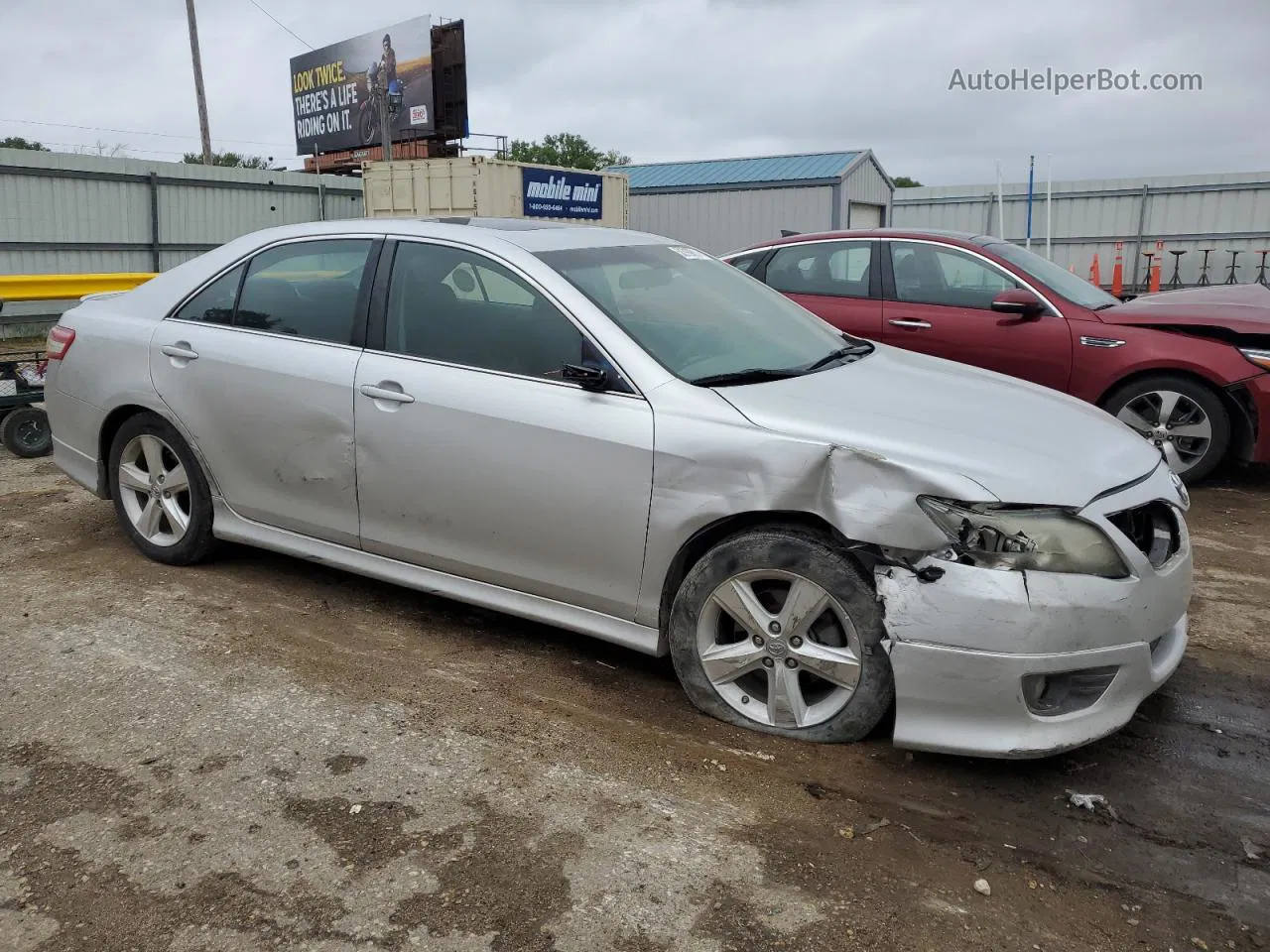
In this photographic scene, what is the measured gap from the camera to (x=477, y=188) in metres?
20.4

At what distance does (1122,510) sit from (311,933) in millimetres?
2482

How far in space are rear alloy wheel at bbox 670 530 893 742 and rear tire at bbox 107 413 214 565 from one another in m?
2.45

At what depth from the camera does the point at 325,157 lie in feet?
125

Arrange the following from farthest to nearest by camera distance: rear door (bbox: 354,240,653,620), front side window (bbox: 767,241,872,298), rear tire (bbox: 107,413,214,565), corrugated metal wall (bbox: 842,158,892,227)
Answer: corrugated metal wall (bbox: 842,158,892,227)
front side window (bbox: 767,241,872,298)
rear tire (bbox: 107,413,214,565)
rear door (bbox: 354,240,653,620)

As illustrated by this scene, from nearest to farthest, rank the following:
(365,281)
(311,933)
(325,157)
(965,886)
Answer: (311,933) < (965,886) < (365,281) < (325,157)

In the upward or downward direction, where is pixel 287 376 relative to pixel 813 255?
downward

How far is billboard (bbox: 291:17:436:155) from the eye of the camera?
32062 mm

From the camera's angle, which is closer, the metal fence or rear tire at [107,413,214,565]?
rear tire at [107,413,214,565]

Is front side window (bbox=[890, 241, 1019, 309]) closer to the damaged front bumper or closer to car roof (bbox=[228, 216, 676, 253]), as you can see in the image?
car roof (bbox=[228, 216, 676, 253])

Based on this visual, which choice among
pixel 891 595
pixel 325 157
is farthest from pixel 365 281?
pixel 325 157

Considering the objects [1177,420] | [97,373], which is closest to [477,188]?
[1177,420]

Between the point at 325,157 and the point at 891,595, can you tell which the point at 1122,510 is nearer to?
the point at 891,595

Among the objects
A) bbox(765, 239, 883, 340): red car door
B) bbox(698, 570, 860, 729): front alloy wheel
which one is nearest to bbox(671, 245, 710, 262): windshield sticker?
bbox(698, 570, 860, 729): front alloy wheel

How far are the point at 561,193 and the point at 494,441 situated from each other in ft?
64.0
